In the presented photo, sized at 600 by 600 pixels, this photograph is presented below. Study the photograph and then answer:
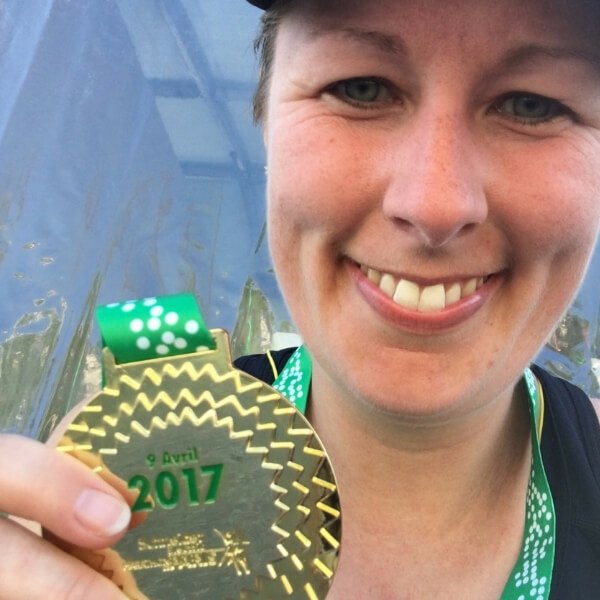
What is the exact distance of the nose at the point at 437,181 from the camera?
2.59 ft

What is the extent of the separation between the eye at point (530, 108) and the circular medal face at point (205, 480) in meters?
0.52

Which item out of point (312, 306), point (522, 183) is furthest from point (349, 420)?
point (522, 183)

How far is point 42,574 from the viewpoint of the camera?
0.63 meters

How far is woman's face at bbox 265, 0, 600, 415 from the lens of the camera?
0.80m

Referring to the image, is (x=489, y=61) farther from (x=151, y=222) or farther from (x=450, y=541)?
(x=151, y=222)

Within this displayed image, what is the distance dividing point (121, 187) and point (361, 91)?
4.47 ft

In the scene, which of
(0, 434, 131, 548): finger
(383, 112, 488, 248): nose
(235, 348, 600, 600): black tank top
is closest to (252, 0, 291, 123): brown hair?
(383, 112, 488, 248): nose

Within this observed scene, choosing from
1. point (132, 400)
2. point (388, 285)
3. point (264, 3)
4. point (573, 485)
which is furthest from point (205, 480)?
point (573, 485)

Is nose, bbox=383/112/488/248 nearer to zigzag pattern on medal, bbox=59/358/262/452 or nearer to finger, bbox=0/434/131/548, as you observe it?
zigzag pattern on medal, bbox=59/358/262/452

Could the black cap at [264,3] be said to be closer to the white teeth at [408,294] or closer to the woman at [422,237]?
the woman at [422,237]

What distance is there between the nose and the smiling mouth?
9 centimetres

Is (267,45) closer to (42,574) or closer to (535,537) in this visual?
(42,574)

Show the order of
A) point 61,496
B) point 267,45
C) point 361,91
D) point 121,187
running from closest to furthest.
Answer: point 61,496 → point 361,91 → point 267,45 → point 121,187

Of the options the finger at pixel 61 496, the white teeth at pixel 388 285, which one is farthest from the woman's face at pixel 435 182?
the finger at pixel 61 496
